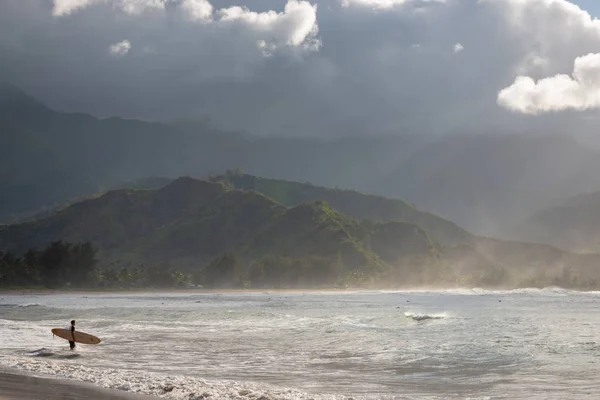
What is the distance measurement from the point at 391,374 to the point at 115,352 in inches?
707

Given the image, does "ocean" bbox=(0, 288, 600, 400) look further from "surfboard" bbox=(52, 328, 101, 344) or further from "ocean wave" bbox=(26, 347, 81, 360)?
"surfboard" bbox=(52, 328, 101, 344)

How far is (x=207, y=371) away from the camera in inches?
1332

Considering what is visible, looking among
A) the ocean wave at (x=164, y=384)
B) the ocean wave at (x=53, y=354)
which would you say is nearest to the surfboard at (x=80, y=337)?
the ocean wave at (x=53, y=354)

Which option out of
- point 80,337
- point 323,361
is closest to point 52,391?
point 323,361

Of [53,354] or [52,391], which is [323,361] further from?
[52,391]

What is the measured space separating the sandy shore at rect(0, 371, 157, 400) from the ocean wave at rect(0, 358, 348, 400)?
91 centimetres

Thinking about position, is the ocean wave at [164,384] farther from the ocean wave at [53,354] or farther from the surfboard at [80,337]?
the surfboard at [80,337]

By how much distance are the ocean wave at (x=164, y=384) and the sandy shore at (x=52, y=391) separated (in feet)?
2.98

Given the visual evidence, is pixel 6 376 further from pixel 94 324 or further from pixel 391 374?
pixel 94 324

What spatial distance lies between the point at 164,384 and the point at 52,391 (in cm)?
441

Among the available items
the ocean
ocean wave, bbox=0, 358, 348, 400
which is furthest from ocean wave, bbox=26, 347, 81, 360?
ocean wave, bbox=0, 358, 348, 400

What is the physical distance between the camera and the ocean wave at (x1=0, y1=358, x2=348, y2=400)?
85.7 feet

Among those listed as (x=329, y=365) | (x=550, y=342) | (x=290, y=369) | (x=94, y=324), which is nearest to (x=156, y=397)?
(x=290, y=369)

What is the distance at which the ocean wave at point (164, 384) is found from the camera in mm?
26109
